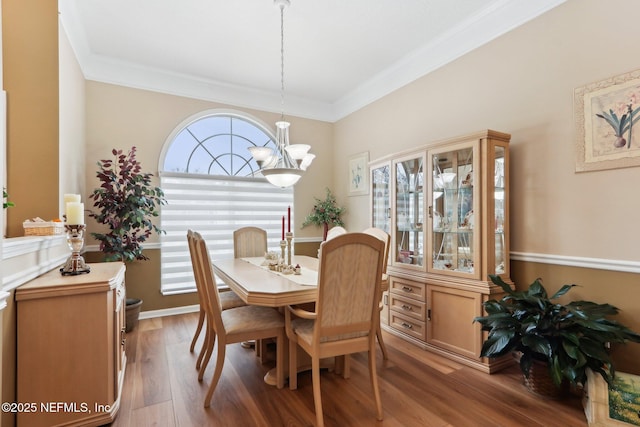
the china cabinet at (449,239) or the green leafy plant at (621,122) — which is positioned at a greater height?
A: the green leafy plant at (621,122)

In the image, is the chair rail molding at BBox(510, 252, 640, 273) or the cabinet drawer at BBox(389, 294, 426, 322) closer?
the chair rail molding at BBox(510, 252, 640, 273)

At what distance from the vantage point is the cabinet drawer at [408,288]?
2.96 metres

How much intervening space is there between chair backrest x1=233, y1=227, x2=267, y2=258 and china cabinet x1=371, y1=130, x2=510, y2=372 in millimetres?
1549

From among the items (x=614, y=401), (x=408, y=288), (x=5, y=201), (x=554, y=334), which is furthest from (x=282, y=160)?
(x=614, y=401)

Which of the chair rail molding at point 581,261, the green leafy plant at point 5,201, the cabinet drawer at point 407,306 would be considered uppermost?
the green leafy plant at point 5,201

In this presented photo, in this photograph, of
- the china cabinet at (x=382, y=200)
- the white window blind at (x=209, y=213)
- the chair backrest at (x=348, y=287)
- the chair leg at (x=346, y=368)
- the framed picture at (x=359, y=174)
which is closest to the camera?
the chair backrest at (x=348, y=287)

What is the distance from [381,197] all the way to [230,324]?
7.22ft

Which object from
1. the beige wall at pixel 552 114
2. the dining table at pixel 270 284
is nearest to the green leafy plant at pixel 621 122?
the beige wall at pixel 552 114

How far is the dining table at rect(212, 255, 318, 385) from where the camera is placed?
74.2 inches

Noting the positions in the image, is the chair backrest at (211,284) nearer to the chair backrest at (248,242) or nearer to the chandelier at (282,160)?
the chandelier at (282,160)

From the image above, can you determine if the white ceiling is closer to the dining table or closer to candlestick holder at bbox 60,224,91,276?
candlestick holder at bbox 60,224,91,276

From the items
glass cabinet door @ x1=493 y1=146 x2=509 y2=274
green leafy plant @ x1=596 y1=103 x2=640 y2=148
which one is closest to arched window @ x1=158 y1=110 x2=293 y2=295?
glass cabinet door @ x1=493 y1=146 x2=509 y2=274

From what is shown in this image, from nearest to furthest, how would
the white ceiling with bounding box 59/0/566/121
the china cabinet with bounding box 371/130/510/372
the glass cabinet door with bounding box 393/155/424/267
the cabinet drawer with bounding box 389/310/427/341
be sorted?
the china cabinet with bounding box 371/130/510/372, the white ceiling with bounding box 59/0/566/121, the cabinet drawer with bounding box 389/310/427/341, the glass cabinet door with bounding box 393/155/424/267

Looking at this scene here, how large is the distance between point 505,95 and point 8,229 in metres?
3.85
